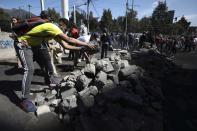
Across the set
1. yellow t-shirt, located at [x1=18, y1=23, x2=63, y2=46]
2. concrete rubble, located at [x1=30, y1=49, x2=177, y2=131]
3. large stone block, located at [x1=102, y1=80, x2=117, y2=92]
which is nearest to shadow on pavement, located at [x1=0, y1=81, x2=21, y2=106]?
concrete rubble, located at [x1=30, y1=49, x2=177, y2=131]

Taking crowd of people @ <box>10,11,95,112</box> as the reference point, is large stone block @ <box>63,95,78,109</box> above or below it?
below

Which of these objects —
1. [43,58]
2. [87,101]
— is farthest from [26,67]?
[87,101]

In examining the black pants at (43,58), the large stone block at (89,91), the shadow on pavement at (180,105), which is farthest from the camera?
the black pants at (43,58)

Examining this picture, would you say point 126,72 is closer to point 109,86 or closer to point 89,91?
point 109,86

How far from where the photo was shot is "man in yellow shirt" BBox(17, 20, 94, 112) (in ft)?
14.5

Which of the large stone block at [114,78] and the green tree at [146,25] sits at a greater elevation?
the green tree at [146,25]

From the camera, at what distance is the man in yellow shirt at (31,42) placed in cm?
443

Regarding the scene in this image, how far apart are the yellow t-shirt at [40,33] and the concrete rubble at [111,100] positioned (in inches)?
51.0

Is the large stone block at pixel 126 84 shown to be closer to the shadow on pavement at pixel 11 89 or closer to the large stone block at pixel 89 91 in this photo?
the large stone block at pixel 89 91

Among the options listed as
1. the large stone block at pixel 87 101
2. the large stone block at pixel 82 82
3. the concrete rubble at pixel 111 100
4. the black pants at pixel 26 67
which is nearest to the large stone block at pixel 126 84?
the concrete rubble at pixel 111 100

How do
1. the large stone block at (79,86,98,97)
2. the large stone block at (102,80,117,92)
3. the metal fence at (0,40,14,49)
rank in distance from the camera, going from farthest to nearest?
1. the metal fence at (0,40,14,49)
2. the large stone block at (102,80,117,92)
3. the large stone block at (79,86,98,97)

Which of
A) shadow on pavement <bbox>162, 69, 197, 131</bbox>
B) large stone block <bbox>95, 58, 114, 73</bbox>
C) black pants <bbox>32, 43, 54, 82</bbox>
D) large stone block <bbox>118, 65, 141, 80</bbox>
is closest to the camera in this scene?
shadow on pavement <bbox>162, 69, 197, 131</bbox>

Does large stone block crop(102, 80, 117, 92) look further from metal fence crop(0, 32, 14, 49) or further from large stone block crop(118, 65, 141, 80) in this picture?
metal fence crop(0, 32, 14, 49)

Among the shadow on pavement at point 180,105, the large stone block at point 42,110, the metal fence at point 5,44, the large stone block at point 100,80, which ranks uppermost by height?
the metal fence at point 5,44
